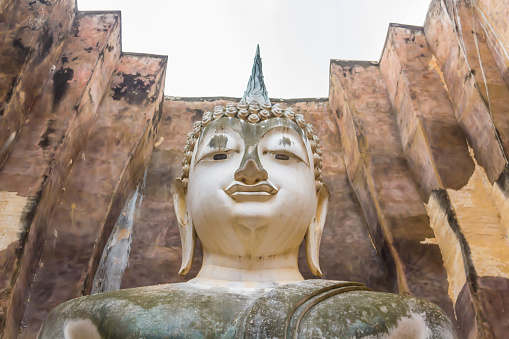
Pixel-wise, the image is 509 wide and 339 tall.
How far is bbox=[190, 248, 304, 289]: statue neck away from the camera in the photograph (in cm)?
345

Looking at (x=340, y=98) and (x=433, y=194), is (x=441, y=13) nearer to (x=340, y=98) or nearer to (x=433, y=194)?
(x=340, y=98)

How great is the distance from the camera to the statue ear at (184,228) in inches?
151

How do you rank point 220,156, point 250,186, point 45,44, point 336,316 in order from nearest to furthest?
point 336,316, point 250,186, point 220,156, point 45,44

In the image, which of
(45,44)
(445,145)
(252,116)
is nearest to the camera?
(252,116)

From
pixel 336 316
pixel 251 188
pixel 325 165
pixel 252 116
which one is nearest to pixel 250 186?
pixel 251 188

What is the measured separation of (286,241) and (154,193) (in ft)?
6.61

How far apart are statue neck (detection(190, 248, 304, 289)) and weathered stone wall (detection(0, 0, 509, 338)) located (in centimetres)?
105

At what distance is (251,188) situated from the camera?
11.3ft

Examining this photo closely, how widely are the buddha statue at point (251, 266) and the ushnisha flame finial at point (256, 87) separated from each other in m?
0.02

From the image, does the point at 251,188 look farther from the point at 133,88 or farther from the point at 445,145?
the point at 133,88

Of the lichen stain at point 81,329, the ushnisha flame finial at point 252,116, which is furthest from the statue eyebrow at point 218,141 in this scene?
the lichen stain at point 81,329

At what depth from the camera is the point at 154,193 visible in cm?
512

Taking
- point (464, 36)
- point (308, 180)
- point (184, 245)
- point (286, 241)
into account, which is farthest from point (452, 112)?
point (184, 245)

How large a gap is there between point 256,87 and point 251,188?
1.57m
